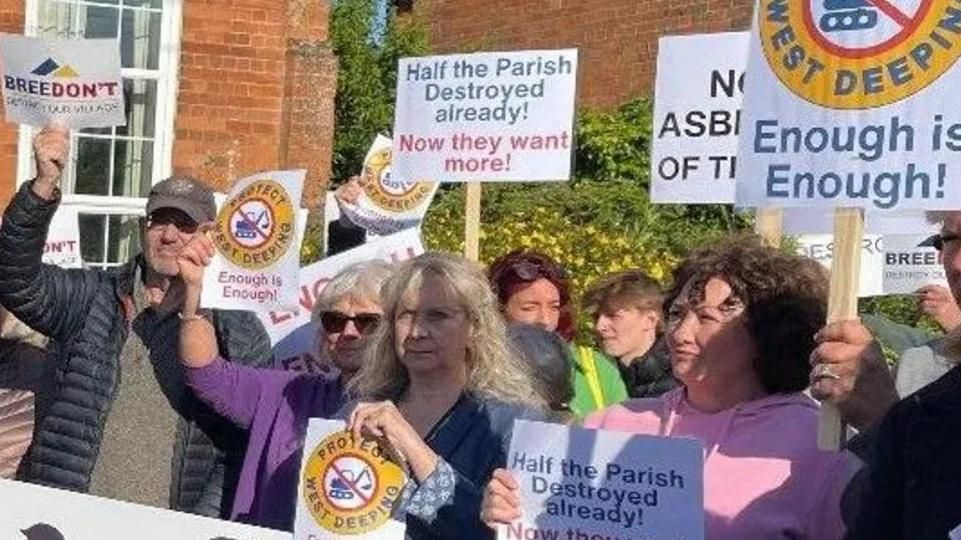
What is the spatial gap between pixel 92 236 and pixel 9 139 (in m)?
0.86

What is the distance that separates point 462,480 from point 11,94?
10.3 feet

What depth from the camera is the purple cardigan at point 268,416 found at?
485 centimetres

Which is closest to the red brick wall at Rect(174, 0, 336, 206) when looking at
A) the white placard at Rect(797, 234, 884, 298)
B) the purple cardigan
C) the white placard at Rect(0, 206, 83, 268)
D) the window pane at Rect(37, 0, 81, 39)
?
the window pane at Rect(37, 0, 81, 39)

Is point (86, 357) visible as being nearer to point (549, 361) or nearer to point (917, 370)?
point (549, 361)

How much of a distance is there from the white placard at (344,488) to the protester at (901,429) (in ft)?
3.64

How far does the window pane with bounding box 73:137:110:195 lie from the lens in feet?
40.5

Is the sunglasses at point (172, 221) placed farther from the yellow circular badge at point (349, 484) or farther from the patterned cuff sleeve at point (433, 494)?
the patterned cuff sleeve at point (433, 494)

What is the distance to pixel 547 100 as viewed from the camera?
20.5ft

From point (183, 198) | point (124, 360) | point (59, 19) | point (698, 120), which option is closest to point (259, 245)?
point (183, 198)

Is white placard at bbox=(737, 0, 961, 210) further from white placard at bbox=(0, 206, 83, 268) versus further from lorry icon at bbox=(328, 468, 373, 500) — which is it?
white placard at bbox=(0, 206, 83, 268)

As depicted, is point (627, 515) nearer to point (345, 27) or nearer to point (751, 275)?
point (751, 275)

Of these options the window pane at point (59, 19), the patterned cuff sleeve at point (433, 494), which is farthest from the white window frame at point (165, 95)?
the patterned cuff sleeve at point (433, 494)

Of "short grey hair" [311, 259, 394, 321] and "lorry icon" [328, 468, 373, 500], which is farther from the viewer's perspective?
"short grey hair" [311, 259, 394, 321]

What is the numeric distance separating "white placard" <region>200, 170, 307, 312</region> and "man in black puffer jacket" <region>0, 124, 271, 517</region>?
0.10 m
